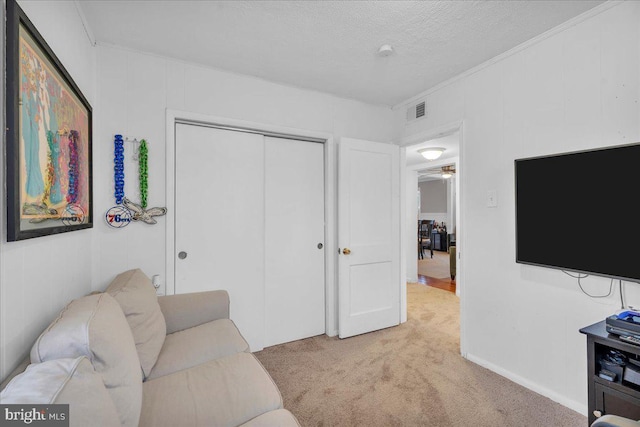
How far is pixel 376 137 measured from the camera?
346 cm

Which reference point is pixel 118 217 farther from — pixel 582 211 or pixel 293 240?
pixel 582 211

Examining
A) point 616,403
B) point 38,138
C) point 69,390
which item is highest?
point 38,138

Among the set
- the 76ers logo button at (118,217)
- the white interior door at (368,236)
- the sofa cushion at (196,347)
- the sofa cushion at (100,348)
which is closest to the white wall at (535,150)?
the white interior door at (368,236)

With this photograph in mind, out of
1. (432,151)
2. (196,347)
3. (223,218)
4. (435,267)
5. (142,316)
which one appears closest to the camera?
(142,316)

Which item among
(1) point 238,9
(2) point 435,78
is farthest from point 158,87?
(2) point 435,78

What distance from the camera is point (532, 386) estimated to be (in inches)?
84.8

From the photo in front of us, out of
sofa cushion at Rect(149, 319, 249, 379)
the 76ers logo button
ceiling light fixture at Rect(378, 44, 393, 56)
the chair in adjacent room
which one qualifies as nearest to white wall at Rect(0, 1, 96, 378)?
the 76ers logo button

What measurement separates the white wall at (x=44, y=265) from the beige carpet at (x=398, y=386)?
1.47 meters

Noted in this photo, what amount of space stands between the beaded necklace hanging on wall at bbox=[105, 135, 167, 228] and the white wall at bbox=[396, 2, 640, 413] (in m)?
2.67

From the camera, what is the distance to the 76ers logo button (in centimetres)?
220

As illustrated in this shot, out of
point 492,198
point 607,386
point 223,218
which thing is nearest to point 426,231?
point 492,198

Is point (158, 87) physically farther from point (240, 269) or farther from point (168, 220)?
point (240, 269)

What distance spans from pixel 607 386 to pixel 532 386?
2.63ft

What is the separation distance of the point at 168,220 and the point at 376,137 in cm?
237
